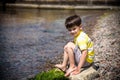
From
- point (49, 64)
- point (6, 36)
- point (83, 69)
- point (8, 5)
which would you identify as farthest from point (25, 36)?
point (8, 5)

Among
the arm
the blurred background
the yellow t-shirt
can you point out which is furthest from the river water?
the yellow t-shirt

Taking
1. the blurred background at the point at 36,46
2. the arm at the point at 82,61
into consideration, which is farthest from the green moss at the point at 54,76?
the blurred background at the point at 36,46

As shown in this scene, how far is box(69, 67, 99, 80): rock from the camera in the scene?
5988 millimetres

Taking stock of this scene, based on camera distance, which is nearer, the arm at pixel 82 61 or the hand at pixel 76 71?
the arm at pixel 82 61

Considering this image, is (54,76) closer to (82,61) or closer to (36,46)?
(82,61)

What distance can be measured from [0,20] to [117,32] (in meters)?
10.4

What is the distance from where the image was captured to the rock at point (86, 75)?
5.99 meters

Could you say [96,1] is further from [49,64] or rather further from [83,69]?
[83,69]

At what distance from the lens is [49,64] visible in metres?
8.88

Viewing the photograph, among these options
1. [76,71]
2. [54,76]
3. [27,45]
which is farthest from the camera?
[27,45]

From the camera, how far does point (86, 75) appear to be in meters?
6.05

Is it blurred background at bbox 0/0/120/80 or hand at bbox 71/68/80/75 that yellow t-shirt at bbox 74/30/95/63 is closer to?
hand at bbox 71/68/80/75

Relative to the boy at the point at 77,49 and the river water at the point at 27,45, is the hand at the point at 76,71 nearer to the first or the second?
the boy at the point at 77,49

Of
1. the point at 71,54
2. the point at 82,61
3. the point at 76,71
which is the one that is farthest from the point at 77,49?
the point at 76,71
